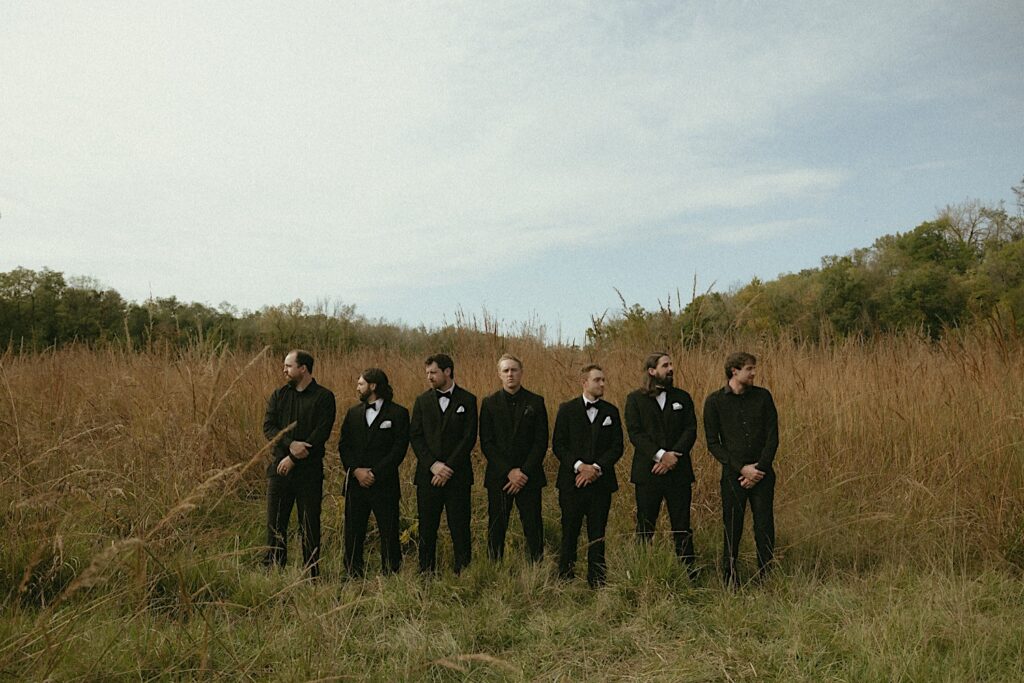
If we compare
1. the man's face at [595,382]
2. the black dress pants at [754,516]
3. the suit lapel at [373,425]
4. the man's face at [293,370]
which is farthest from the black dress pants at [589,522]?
the man's face at [293,370]

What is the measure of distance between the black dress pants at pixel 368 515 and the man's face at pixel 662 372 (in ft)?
6.32

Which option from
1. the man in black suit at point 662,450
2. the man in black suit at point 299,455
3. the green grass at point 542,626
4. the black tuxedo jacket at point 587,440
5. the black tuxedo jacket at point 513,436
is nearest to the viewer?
the green grass at point 542,626

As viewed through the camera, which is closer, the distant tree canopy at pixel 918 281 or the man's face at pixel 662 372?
the man's face at pixel 662 372

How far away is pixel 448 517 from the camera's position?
5012 millimetres

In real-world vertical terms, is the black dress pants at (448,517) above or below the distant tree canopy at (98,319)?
below

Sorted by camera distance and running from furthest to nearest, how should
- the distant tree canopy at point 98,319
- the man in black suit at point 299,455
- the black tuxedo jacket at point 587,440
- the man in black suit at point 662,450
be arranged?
1. the distant tree canopy at point 98,319
2. the man in black suit at point 299,455
3. the black tuxedo jacket at point 587,440
4. the man in black suit at point 662,450

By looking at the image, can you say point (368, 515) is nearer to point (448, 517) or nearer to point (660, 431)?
point (448, 517)

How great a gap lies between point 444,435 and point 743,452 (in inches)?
78.5

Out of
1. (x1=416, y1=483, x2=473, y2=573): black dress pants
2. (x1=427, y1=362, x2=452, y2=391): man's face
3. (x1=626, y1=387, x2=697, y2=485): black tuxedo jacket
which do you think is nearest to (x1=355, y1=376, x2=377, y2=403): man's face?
(x1=427, y1=362, x2=452, y2=391): man's face

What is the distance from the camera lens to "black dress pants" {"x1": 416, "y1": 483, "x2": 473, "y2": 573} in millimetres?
4996

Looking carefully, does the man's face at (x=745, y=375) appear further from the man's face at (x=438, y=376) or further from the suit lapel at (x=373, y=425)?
the suit lapel at (x=373, y=425)

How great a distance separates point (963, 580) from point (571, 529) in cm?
232

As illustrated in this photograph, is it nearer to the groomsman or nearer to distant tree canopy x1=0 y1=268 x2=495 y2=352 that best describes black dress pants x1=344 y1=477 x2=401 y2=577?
the groomsman

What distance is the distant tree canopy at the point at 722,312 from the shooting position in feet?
25.2
